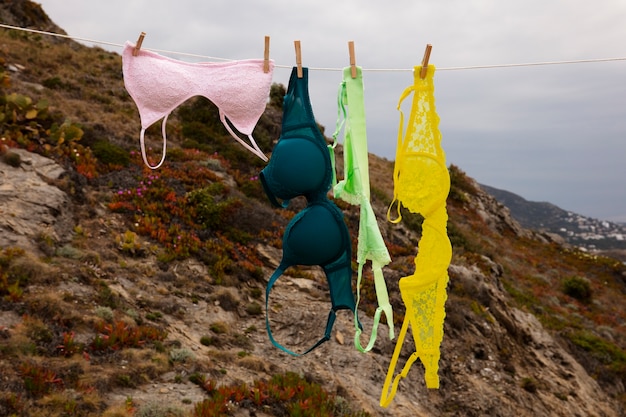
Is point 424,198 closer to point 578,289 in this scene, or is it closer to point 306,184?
point 306,184

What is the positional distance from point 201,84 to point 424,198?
211cm

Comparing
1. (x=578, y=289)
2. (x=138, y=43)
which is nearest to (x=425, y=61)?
(x=138, y=43)

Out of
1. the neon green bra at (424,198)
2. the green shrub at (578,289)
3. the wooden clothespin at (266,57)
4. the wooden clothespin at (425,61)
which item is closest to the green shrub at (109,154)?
the wooden clothespin at (266,57)

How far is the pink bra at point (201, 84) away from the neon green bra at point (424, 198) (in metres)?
1.21

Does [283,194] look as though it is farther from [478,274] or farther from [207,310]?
[478,274]

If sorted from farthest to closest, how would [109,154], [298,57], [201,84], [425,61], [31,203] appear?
1. [109,154]
2. [31,203]
3. [201,84]
4. [298,57]
5. [425,61]

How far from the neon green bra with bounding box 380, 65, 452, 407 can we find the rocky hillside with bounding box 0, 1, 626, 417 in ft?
11.9

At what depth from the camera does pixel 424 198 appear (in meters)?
3.77

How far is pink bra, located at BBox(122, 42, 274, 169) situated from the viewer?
12.6 feet

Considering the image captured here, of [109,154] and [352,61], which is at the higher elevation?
[352,61]

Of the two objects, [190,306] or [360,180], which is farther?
[190,306]

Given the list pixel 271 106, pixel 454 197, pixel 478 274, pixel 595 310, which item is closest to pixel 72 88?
pixel 271 106

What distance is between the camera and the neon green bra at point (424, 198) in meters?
3.72

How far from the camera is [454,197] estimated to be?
2581 cm
